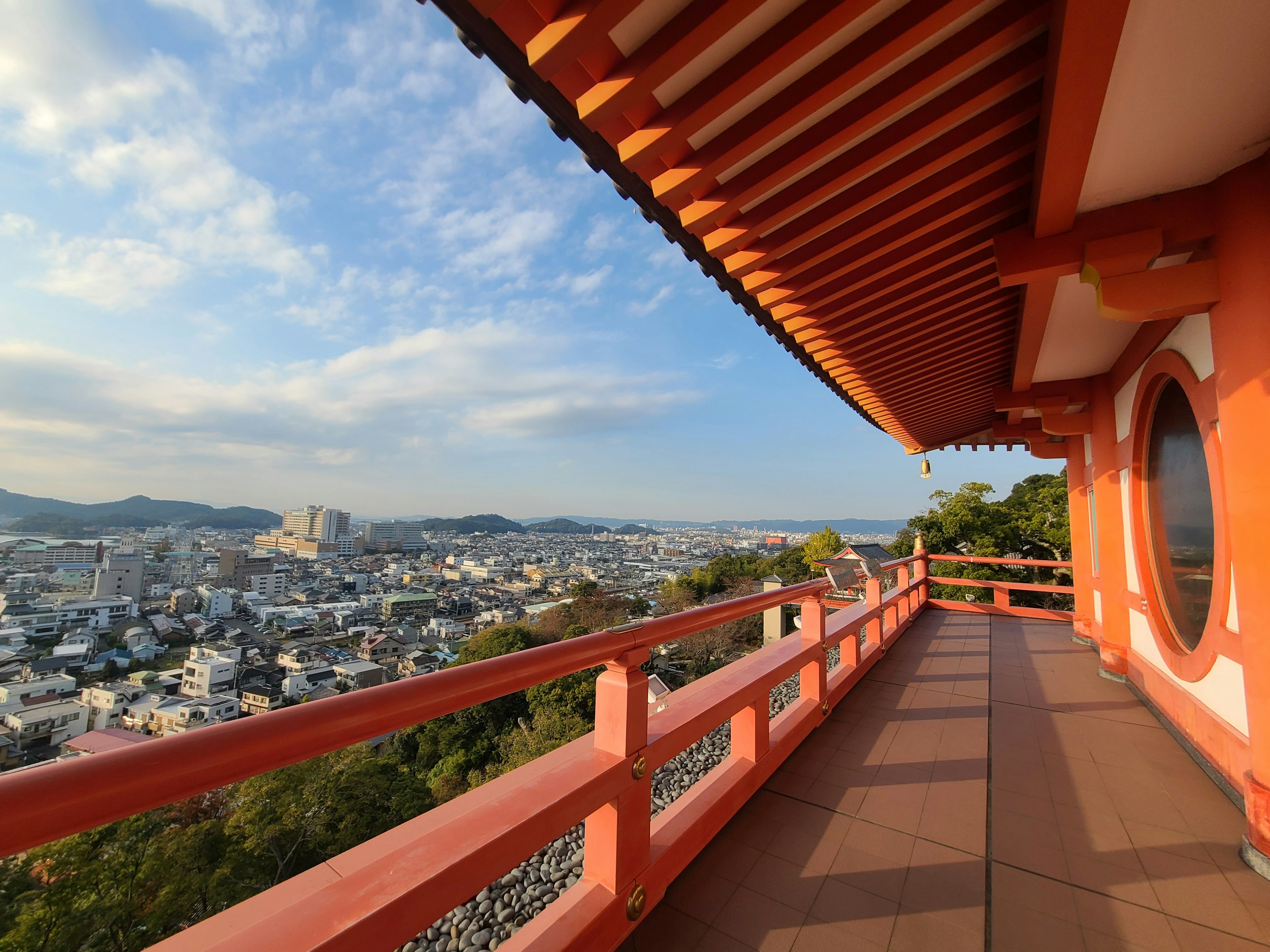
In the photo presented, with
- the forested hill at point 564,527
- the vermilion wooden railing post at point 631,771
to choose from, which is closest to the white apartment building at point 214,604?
the vermilion wooden railing post at point 631,771

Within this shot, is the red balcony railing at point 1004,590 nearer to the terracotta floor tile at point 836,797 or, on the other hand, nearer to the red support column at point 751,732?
the terracotta floor tile at point 836,797

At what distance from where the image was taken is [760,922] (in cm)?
165

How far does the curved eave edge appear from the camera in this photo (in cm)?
132

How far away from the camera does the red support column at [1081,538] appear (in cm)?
531

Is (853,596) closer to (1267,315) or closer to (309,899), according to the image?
(1267,315)

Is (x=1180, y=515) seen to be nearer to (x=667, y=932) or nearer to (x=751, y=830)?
(x=751, y=830)

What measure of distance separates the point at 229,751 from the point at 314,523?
82.2 ft

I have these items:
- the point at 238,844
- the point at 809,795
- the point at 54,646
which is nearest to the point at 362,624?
the point at 54,646

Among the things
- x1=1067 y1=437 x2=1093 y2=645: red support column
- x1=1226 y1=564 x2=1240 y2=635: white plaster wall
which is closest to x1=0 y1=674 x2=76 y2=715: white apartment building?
x1=1226 y1=564 x2=1240 y2=635: white plaster wall

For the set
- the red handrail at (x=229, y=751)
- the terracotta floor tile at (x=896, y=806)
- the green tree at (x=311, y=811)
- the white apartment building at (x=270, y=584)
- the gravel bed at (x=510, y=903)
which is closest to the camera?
the red handrail at (x=229, y=751)

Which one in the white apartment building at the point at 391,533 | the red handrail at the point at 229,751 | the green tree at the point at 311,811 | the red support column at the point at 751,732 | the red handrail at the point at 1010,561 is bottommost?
the green tree at the point at 311,811

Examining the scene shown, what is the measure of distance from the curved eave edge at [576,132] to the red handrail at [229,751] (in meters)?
1.51

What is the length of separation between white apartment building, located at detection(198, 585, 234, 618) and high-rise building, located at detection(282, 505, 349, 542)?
39.5 feet

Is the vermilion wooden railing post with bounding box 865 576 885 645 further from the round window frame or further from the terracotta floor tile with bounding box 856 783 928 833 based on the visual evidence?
the terracotta floor tile with bounding box 856 783 928 833
